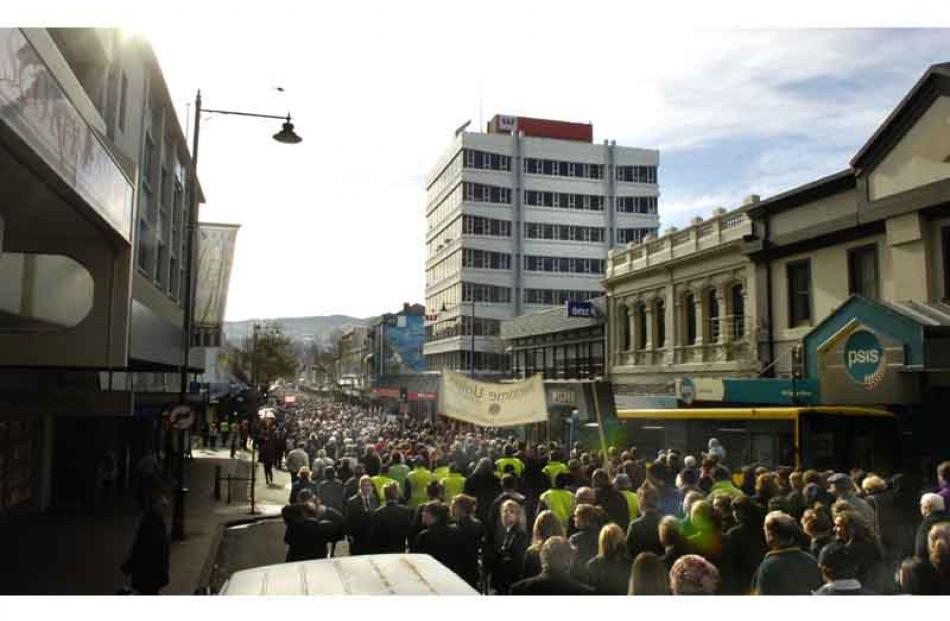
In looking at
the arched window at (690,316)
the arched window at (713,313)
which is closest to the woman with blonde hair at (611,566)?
the arched window at (713,313)

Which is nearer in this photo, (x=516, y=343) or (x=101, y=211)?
(x=101, y=211)

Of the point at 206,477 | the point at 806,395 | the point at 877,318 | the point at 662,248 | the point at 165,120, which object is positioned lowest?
the point at 206,477

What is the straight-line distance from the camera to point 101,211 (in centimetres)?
813

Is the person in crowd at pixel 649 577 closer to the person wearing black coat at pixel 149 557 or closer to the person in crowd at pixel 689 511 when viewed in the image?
the person in crowd at pixel 689 511

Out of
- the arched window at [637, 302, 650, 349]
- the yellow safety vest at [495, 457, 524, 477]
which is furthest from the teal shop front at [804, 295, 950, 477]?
the arched window at [637, 302, 650, 349]

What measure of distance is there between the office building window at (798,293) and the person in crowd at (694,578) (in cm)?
2022

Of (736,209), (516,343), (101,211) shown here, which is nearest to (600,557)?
(101,211)

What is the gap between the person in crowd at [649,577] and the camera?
5.57 meters

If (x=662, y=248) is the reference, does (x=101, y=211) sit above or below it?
below

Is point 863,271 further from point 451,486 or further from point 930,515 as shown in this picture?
point 930,515

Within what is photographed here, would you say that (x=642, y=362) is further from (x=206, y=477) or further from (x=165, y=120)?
(x=165, y=120)

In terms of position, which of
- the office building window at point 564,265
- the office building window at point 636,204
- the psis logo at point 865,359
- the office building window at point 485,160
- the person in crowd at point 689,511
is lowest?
the person in crowd at point 689,511

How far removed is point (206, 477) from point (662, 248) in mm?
19947

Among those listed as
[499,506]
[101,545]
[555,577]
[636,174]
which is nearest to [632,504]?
[499,506]
